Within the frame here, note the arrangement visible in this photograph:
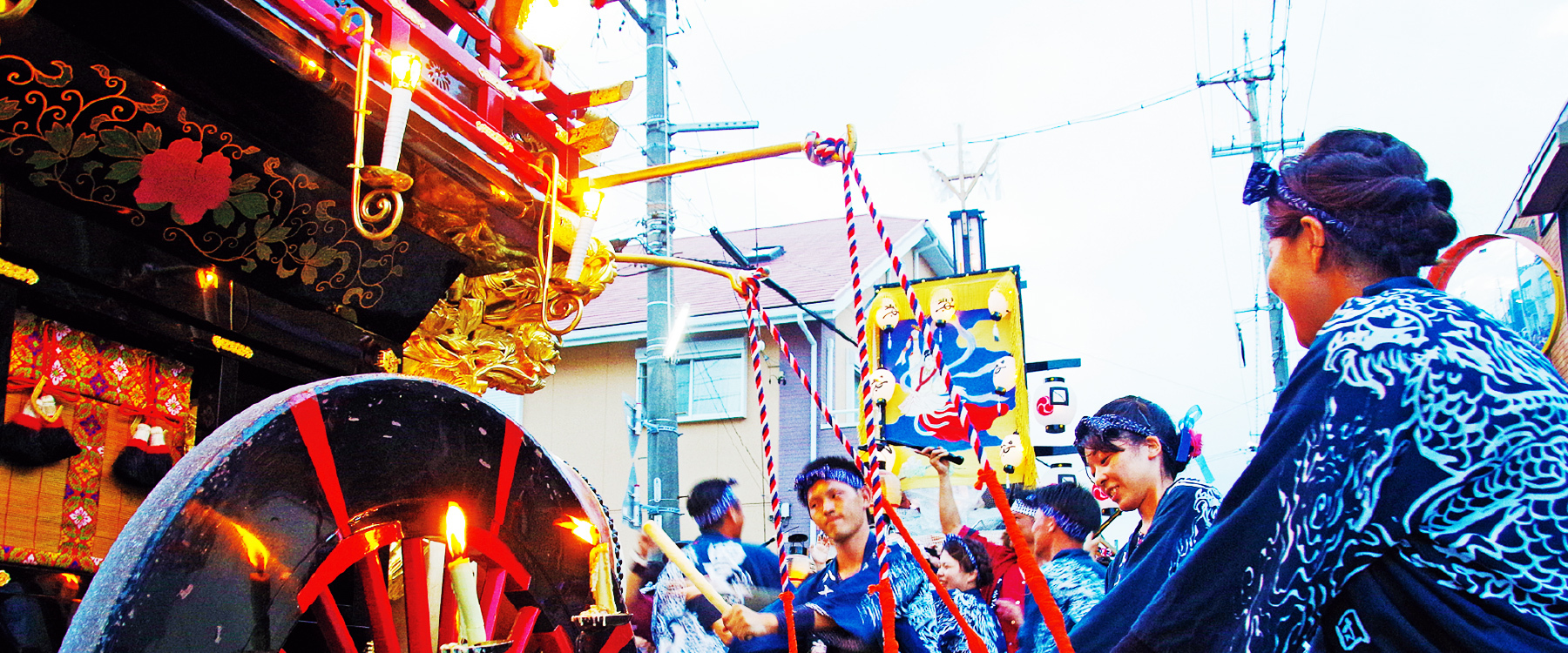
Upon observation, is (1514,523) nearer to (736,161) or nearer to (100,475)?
(736,161)

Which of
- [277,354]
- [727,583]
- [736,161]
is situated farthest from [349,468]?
[727,583]

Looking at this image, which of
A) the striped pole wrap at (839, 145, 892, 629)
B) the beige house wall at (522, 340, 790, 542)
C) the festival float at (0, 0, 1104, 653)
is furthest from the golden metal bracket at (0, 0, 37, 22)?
the beige house wall at (522, 340, 790, 542)

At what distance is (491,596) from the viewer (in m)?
2.28

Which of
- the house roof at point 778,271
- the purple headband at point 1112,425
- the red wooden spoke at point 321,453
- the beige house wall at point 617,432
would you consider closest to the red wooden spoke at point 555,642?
the red wooden spoke at point 321,453

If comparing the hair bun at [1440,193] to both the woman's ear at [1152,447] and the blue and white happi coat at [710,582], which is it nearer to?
the woman's ear at [1152,447]

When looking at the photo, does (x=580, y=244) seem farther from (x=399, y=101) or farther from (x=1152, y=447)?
(x=1152, y=447)

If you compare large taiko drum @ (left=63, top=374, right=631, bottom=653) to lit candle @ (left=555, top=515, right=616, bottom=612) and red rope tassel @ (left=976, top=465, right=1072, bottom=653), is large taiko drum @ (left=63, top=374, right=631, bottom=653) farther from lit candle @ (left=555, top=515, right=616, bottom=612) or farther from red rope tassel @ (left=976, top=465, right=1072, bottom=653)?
red rope tassel @ (left=976, top=465, right=1072, bottom=653)

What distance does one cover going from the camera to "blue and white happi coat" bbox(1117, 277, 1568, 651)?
133 centimetres

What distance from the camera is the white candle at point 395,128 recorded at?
7.37ft

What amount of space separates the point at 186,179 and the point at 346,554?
110cm

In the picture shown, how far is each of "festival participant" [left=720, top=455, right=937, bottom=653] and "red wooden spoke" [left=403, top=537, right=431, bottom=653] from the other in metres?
2.17

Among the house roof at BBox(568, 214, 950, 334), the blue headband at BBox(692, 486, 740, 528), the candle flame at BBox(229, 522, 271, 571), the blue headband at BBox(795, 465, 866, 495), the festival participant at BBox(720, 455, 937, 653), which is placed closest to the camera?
the candle flame at BBox(229, 522, 271, 571)

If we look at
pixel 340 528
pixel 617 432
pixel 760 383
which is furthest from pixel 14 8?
pixel 617 432

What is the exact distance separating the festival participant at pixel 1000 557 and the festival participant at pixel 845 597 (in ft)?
0.95
